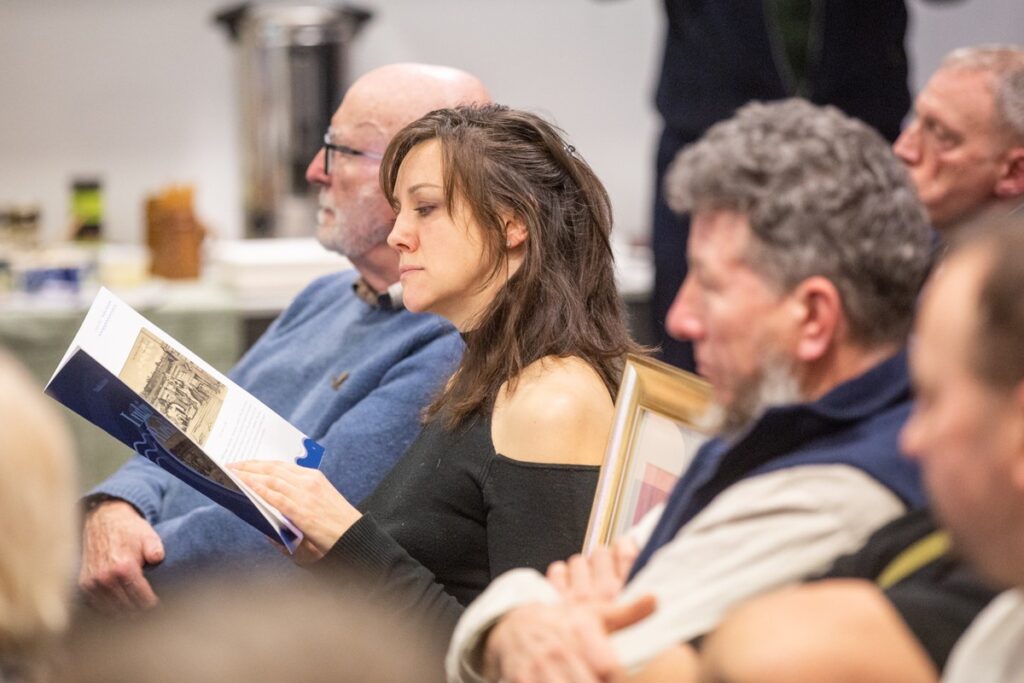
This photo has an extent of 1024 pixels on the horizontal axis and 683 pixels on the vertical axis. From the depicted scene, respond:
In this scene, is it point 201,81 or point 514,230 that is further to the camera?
point 201,81

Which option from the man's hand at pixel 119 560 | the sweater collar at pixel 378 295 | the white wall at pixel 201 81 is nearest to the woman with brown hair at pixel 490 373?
the sweater collar at pixel 378 295

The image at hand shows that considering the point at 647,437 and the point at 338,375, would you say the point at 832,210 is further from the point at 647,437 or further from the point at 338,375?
the point at 338,375

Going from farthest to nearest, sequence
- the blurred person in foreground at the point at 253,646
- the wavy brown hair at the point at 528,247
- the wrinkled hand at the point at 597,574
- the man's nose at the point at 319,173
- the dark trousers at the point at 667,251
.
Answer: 1. the dark trousers at the point at 667,251
2. the man's nose at the point at 319,173
3. the wavy brown hair at the point at 528,247
4. the wrinkled hand at the point at 597,574
5. the blurred person in foreground at the point at 253,646

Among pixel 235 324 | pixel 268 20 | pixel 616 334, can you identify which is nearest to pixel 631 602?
pixel 616 334

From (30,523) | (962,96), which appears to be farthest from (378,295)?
(30,523)

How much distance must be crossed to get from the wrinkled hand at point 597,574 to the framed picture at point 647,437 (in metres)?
0.09

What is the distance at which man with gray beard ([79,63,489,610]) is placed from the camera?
5.52 ft

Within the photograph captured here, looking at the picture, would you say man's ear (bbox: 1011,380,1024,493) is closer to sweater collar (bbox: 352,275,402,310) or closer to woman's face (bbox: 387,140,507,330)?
woman's face (bbox: 387,140,507,330)

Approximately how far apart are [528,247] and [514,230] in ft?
0.08

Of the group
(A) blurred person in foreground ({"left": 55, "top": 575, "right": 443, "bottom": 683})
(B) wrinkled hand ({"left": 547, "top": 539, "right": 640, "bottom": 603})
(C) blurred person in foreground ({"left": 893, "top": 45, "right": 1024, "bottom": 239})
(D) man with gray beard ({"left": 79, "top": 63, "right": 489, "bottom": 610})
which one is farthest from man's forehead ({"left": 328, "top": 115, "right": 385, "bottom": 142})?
(A) blurred person in foreground ({"left": 55, "top": 575, "right": 443, "bottom": 683})

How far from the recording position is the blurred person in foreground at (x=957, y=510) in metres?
0.75

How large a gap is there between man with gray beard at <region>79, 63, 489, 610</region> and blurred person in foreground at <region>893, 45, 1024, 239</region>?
2.27ft

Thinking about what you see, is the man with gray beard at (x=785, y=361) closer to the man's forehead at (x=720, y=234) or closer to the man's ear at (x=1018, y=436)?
the man's forehead at (x=720, y=234)

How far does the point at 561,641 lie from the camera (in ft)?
3.26
